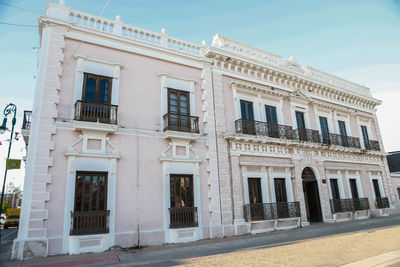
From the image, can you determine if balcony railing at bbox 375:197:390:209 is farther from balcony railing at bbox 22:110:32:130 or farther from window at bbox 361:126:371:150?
balcony railing at bbox 22:110:32:130

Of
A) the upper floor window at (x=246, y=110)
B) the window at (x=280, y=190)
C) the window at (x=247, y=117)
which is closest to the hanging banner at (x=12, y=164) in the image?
the window at (x=247, y=117)

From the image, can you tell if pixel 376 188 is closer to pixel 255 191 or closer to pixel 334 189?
pixel 334 189

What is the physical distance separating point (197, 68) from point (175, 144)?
14.1ft

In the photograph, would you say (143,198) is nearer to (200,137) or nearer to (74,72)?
(200,137)

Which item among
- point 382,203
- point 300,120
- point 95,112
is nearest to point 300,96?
point 300,120

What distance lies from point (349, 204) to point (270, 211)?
6.75 m

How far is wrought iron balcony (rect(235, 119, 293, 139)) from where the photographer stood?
13.3m

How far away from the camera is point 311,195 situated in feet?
53.7

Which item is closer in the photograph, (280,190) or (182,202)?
(182,202)

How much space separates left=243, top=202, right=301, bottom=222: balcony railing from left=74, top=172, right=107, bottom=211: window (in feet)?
20.6

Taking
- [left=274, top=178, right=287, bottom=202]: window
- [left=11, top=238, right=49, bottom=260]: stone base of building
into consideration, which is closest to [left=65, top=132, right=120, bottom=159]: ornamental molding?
[left=11, top=238, right=49, bottom=260]: stone base of building

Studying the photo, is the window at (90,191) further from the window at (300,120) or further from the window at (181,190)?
the window at (300,120)

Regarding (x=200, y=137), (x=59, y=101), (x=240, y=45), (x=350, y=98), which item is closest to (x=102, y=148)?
(x=59, y=101)

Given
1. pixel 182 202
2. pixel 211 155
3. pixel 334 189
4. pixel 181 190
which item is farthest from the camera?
pixel 334 189
